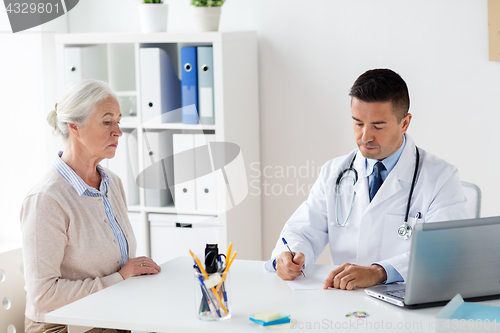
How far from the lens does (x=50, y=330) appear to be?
1879 mm

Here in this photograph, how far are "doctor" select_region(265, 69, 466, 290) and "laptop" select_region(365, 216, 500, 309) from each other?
0.36m

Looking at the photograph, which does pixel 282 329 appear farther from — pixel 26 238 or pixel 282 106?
pixel 282 106

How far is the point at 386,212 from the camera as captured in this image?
1951 mm

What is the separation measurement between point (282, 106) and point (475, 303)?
1738 mm

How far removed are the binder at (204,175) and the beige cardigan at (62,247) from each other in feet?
2.95

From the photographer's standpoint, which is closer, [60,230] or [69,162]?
[60,230]

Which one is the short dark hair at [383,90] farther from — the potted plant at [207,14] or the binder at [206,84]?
the potted plant at [207,14]

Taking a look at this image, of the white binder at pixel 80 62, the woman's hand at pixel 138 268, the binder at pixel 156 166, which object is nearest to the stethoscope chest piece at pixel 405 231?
the woman's hand at pixel 138 268

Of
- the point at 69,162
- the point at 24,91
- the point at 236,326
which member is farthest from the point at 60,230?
the point at 24,91

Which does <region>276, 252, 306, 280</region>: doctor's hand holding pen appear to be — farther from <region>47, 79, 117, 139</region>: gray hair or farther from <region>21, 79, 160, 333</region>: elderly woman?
<region>47, 79, 117, 139</region>: gray hair

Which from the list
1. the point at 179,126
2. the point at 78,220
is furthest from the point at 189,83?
the point at 78,220

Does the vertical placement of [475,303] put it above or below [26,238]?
below

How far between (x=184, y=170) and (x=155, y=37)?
65 centimetres

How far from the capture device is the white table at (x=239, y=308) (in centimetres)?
141
